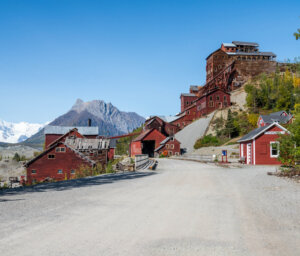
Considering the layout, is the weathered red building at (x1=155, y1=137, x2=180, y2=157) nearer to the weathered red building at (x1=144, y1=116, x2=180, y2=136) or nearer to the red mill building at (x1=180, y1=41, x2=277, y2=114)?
the weathered red building at (x1=144, y1=116, x2=180, y2=136)

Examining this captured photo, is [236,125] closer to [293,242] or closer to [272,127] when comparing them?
[272,127]

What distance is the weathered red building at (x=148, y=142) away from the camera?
71562mm

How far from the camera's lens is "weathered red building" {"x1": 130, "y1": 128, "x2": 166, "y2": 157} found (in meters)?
71.6

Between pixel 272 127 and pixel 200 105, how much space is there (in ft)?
183

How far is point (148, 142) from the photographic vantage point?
7506cm

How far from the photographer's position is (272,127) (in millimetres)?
31203

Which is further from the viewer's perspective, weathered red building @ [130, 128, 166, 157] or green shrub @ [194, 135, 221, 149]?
weathered red building @ [130, 128, 166, 157]

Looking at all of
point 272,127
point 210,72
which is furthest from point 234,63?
point 272,127

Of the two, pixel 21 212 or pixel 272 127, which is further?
pixel 272 127

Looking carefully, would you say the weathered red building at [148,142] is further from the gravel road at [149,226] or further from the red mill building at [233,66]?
the gravel road at [149,226]

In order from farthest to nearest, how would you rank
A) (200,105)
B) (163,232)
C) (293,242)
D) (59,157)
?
(200,105), (59,157), (163,232), (293,242)

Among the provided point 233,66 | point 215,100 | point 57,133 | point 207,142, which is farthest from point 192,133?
point 57,133

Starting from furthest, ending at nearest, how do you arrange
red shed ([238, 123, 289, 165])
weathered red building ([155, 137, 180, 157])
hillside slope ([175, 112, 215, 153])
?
hillside slope ([175, 112, 215, 153]), weathered red building ([155, 137, 180, 157]), red shed ([238, 123, 289, 165])

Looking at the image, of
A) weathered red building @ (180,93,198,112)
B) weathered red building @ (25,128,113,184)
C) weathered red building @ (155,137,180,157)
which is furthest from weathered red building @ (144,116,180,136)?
weathered red building @ (25,128,113,184)
